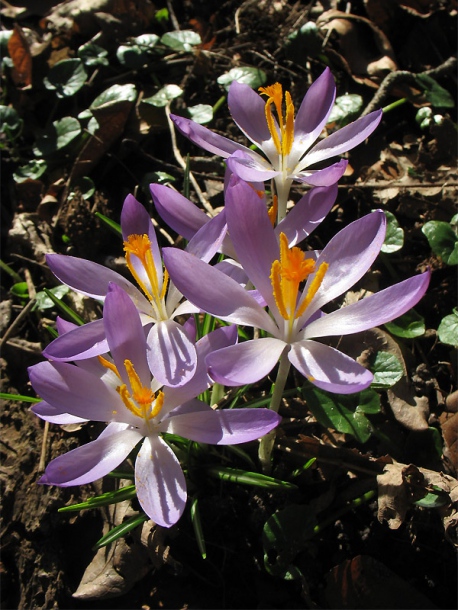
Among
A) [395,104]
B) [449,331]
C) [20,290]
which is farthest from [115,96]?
[449,331]

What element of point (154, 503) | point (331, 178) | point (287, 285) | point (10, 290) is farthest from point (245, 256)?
point (10, 290)

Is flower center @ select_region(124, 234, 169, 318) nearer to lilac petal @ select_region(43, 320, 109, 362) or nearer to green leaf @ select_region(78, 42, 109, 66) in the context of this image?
lilac petal @ select_region(43, 320, 109, 362)

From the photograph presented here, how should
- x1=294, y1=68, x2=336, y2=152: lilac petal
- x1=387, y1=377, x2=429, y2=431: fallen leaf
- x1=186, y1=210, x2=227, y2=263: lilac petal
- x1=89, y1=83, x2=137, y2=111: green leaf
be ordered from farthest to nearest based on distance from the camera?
x1=89, y1=83, x2=137, y2=111: green leaf < x1=387, y1=377, x2=429, y2=431: fallen leaf < x1=294, y1=68, x2=336, y2=152: lilac petal < x1=186, y1=210, x2=227, y2=263: lilac petal

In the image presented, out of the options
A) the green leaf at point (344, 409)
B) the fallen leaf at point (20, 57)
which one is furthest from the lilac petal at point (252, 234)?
the fallen leaf at point (20, 57)

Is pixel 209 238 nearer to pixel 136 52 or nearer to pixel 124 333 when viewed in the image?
pixel 124 333

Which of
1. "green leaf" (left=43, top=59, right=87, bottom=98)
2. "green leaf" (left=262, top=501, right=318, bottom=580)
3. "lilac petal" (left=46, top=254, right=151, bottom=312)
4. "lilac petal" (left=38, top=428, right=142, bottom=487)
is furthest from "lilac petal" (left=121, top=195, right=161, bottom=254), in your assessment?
"green leaf" (left=43, top=59, right=87, bottom=98)
